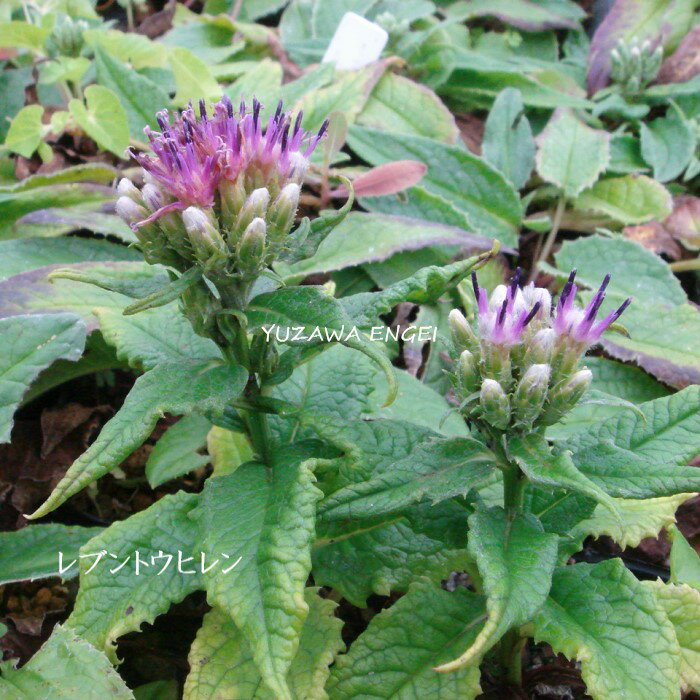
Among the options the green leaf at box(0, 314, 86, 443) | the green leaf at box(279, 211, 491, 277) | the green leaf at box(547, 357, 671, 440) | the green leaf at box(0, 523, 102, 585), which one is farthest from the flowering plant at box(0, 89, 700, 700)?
the green leaf at box(279, 211, 491, 277)

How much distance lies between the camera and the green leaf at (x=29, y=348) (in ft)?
4.70

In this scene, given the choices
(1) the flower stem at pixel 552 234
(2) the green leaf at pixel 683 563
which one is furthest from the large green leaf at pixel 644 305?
(2) the green leaf at pixel 683 563

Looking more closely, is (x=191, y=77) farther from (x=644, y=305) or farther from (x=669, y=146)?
(x=669, y=146)

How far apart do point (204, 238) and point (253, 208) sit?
0.09 metres

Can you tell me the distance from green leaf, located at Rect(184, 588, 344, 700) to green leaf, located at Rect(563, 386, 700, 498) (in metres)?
0.51

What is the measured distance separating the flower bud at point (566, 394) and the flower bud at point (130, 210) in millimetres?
652

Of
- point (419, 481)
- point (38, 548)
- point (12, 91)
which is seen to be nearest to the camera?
point (419, 481)

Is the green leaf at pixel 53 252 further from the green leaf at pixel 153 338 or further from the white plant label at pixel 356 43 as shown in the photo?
the white plant label at pixel 356 43

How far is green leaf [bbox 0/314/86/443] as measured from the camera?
1.43 meters

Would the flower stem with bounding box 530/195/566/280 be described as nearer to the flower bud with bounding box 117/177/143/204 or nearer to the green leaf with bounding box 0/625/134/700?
the flower bud with bounding box 117/177/143/204

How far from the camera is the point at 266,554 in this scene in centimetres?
108

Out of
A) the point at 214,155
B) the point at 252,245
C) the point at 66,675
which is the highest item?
the point at 214,155

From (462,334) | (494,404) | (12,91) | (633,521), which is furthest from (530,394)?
(12,91)

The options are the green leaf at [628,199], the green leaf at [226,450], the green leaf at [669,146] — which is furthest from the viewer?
the green leaf at [669,146]
